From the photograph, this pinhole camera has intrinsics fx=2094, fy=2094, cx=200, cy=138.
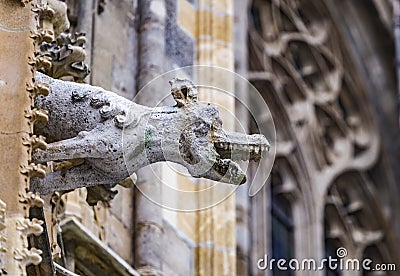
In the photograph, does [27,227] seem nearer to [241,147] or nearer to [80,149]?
[80,149]

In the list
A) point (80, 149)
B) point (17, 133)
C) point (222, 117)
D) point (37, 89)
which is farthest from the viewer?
point (222, 117)

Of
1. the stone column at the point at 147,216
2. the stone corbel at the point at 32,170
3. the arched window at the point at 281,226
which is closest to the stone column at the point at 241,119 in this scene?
the stone column at the point at 147,216

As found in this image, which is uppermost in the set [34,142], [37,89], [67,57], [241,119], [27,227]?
[241,119]

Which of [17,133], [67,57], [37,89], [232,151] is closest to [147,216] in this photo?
[67,57]

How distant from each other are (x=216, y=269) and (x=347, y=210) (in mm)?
5792

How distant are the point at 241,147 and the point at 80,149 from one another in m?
0.57

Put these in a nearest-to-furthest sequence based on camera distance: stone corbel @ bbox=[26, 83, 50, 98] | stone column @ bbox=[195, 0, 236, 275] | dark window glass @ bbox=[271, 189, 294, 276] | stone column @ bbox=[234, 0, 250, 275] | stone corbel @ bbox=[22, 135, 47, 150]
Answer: stone corbel @ bbox=[22, 135, 47, 150], stone corbel @ bbox=[26, 83, 50, 98], stone column @ bbox=[195, 0, 236, 275], stone column @ bbox=[234, 0, 250, 275], dark window glass @ bbox=[271, 189, 294, 276]

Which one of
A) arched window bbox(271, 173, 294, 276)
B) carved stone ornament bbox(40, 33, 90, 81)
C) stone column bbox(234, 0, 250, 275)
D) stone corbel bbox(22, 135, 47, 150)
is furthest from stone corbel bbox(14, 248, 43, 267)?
arched window bbox(271, 173, 294, 276)

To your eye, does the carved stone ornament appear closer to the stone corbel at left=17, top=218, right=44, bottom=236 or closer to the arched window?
the stone corbel at left=17, top=218, right=44, bottom=236

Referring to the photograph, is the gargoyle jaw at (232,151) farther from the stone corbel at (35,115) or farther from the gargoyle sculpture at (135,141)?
the stone corbel at (35,115)

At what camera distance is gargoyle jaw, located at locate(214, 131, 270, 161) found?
24.1 feet

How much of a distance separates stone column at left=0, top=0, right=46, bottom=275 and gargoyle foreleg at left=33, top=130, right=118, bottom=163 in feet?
0.98

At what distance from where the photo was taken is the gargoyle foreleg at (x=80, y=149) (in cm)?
729

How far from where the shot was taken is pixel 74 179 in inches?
293
